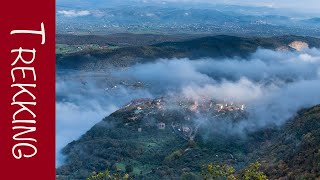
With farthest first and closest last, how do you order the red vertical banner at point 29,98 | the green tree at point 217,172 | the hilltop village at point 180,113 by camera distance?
the hilltop village at point 180,113, the green tree at point 217,172, the red vertical banner at point 29,98

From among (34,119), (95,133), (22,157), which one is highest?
(34,119)

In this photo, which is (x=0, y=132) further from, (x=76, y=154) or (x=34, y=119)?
(x=76, y=154)

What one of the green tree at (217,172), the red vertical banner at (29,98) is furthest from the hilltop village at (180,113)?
the red vertical banner at (29,98)

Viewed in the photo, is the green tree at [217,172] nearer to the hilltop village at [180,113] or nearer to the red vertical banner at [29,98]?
the red vertical banner at [29,98]

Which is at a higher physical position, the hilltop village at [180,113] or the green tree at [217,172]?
the green tree at [217,172]

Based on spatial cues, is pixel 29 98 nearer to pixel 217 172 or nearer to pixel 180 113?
pixel 217 172

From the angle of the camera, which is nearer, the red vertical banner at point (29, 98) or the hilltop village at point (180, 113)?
the red vertical banner at point (29, 98)

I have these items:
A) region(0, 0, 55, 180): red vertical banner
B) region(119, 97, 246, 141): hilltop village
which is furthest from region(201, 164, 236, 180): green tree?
region(119, 97, 246, 141): hilltop village

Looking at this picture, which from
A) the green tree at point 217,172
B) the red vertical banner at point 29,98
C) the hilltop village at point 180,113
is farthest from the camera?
the hilltop village at point 180,113

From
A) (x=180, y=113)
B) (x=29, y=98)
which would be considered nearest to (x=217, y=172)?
(x=29, y=98)

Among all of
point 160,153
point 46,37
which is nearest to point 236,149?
point 160,153

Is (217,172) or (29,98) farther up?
(29,98)
